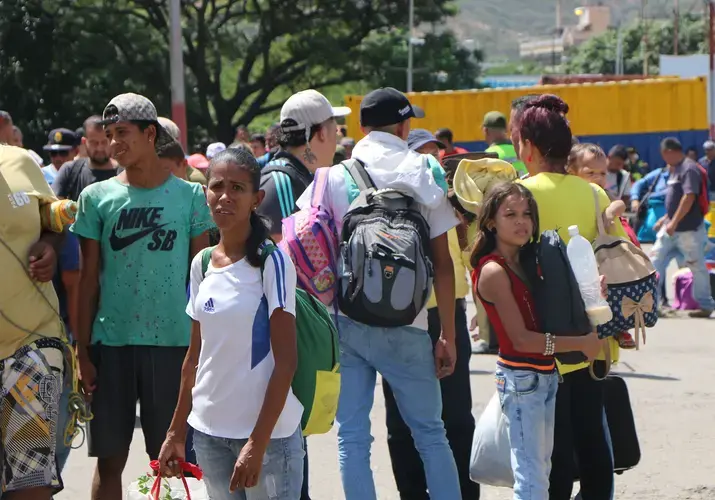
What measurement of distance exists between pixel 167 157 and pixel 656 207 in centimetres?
1033

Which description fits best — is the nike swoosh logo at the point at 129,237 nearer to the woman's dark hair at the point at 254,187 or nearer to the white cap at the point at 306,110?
the white cap at the point at 306,110

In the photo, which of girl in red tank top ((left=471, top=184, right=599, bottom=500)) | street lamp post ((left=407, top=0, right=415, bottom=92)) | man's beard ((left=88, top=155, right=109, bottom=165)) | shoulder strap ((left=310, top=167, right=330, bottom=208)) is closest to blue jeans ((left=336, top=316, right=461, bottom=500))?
girl in red tank top ((left=471, top=184, right=599, bottom=500))

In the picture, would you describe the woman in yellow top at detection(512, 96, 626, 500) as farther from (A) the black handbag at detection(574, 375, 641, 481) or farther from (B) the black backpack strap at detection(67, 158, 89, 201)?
(B) the black backpack strap at detection(67, 158, 89, 201)

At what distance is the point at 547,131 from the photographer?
17.3 feet

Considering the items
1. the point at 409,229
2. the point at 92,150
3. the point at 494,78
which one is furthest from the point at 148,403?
the point at 494,78

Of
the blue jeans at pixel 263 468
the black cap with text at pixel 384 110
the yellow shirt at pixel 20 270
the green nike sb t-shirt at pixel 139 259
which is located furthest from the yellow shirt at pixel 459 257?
the blue jeans at pixel 263 468

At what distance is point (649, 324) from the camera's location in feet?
17.3

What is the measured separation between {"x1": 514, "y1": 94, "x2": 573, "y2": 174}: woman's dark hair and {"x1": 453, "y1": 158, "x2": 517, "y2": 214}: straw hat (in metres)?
0.42

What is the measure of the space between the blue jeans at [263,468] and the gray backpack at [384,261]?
3.37 ft

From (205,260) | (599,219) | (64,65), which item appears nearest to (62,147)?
(599,219)

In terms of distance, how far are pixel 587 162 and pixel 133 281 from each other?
234 centimetres

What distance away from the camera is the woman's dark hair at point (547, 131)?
17.3 ft

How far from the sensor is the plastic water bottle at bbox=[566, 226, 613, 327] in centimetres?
496

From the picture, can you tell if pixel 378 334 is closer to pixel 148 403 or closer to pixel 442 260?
pixel 442 260
